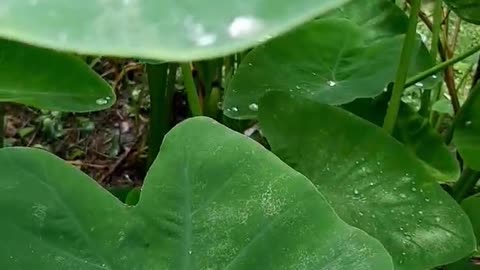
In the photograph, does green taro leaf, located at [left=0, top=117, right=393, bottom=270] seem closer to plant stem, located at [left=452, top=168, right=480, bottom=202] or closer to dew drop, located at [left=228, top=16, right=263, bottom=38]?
dew drop, located at [left=228, top=16, right=263, bottom=38]

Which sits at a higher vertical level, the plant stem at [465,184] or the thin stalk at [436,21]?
the thin stalk at [436,21]

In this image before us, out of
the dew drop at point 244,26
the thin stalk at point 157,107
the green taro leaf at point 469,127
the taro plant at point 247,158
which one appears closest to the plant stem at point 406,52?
the taro plant at point 247,158

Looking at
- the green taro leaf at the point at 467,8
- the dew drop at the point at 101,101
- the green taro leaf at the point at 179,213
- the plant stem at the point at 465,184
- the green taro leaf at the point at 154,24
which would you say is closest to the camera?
the green taro leaf at the point at 154,24

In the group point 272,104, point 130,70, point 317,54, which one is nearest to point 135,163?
point 130,70

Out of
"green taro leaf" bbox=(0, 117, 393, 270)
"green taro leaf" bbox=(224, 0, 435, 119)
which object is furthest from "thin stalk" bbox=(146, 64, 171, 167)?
"green taro leaf" bbox=(0, 117, 393, 270)

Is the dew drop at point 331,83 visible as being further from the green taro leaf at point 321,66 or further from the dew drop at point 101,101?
the dew drop at point 101,101

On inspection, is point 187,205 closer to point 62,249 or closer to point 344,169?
point 62,249
